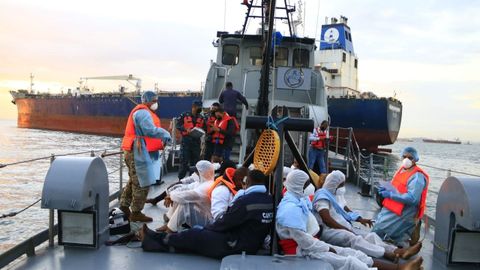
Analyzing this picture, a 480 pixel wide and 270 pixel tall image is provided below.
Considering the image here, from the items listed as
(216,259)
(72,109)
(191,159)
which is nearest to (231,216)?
(216,259)

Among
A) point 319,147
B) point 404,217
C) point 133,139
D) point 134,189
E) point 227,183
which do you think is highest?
point 133,139

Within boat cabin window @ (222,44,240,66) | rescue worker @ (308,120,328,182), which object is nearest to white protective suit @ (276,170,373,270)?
rescue worker @ (308,120,328,182)

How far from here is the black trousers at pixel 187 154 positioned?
769cm

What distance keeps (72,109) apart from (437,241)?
1934 inches

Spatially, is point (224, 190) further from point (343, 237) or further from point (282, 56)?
point (282, 56)

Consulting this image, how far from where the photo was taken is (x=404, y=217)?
452 cm

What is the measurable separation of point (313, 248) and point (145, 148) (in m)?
2.49

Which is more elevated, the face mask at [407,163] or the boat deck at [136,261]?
the face mask at [407,163]

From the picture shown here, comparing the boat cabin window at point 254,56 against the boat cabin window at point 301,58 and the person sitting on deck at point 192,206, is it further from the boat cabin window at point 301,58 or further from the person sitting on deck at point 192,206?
the person sitting on deck at point 192,206

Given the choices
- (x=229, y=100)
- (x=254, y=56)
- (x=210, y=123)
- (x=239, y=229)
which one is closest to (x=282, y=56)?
(x=254, y=56)

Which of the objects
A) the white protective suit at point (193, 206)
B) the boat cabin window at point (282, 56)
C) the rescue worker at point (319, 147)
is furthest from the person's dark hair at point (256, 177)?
the boat cabin window at point (282, 56)

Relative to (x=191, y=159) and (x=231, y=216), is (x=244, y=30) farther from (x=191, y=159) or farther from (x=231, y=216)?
(x=231, y=216)

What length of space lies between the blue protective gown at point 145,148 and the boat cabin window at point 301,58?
8625mm

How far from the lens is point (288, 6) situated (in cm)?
1283
